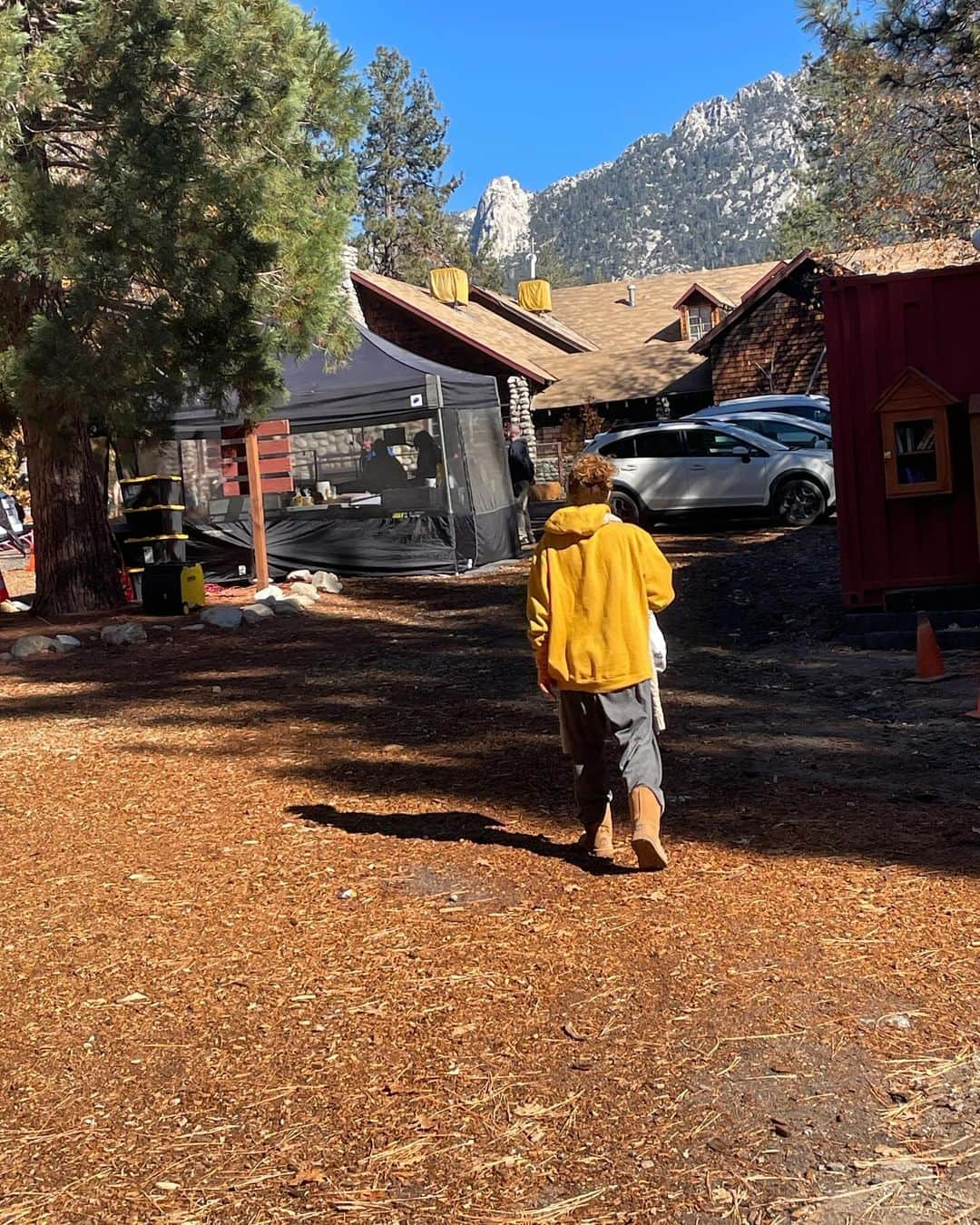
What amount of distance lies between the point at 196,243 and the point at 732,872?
9315mm

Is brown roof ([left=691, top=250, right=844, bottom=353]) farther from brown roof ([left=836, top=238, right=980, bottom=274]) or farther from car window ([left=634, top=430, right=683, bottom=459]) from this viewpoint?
car window ([left=634, top=430, right=683, bottom=459])

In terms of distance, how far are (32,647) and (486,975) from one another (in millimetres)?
9497

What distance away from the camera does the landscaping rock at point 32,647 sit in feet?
43.7

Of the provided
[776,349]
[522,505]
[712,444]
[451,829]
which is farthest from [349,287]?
[451,829]

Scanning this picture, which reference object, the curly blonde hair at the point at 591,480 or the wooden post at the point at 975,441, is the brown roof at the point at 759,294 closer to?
the wooden post at the point at 975,441

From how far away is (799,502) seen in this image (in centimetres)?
2242

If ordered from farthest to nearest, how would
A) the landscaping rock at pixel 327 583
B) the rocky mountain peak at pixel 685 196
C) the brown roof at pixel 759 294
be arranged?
the rocky mountain peak at pixel 685 196, the brown roof at pixel 759 294, the landscaping rock at pixel 327 583

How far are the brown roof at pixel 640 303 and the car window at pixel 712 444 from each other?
2098 centimetres

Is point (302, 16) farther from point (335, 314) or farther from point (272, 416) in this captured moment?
point (272, 416)

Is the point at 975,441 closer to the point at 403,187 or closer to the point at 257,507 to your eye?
the point at 257,507

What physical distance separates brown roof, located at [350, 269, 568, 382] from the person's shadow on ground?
30489 millimetres

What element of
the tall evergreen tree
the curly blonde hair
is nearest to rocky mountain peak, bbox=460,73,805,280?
the tall evergreen tree

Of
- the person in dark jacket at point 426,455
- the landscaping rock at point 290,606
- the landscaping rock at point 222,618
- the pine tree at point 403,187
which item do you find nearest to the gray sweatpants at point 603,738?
the landscaping rock at point 222,618

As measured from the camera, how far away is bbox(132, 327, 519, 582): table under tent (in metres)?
18.7
